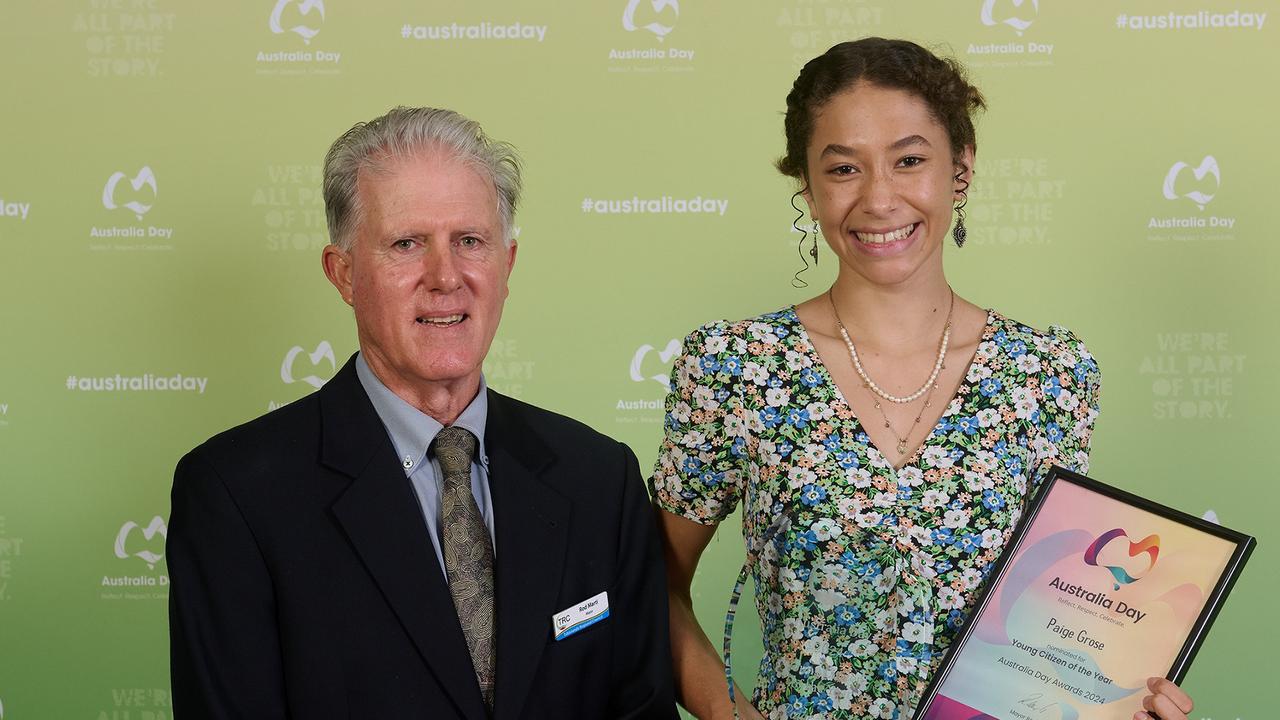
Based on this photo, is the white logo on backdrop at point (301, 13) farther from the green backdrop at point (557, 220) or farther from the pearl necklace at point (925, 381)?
the pearl necklace at point (925, 381)

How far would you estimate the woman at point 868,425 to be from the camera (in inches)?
68.4

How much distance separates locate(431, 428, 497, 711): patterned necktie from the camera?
1.58m

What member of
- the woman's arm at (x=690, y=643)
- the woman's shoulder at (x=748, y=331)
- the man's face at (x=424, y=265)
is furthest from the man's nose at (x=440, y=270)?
A: the woman's arm at (x=690, y=643)

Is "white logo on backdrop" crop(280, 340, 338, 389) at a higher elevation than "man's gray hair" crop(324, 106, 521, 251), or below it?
below

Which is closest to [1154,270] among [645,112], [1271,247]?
[1271,247]

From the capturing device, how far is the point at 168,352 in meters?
3.12

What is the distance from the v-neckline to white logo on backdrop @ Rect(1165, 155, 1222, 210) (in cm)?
139

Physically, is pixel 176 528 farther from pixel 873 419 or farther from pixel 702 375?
pixel 873 419

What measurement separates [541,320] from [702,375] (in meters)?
1.34

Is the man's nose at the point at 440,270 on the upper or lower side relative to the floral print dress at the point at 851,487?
upper

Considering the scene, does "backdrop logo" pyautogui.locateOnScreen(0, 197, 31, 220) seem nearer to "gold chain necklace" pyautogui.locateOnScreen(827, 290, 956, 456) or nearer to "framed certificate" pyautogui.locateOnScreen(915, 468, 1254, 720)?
"gold chain necklace" pyautogui.locateOnScreen(827, 290, 956, 456)

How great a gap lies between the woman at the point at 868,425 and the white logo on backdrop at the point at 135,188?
69.4 inches

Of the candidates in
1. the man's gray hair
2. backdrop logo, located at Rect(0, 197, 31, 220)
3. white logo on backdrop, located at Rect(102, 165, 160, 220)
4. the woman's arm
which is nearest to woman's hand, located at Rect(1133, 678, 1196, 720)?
the woman's arm

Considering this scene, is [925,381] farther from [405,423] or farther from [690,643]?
→ [405,423]
